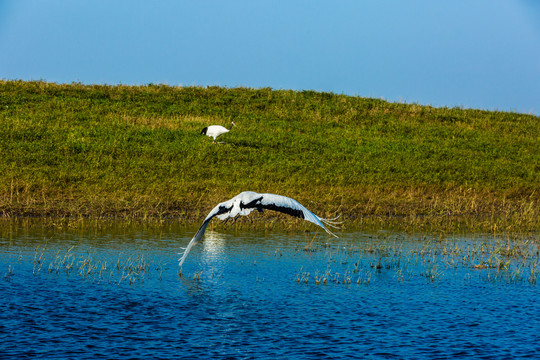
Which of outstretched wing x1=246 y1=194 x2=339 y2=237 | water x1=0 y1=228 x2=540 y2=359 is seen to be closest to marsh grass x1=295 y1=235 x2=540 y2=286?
water x1=0 y1=228 x2=540 y2=359

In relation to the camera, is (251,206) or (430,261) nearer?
(251,206)

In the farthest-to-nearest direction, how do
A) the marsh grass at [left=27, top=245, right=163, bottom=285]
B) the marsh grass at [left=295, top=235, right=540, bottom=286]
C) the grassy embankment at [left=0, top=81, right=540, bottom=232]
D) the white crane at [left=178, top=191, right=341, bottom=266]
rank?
the grassy embankment at [left=0, top=81, right=540, bottom=232]
the marsh grass at [left=295, top=235, right=540, bottom=286]
the marsh grass at [left=27, top=245, right=163, bottom=285]
the white crane at [left=178, top=191, right=341, bottom=266]

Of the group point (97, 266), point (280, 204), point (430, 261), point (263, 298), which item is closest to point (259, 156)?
point (430, 261)

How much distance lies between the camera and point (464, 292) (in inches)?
541

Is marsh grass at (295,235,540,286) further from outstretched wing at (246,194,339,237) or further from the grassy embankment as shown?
the grassy embankment

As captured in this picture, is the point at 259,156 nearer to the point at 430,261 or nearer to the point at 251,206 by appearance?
the point at 430,261

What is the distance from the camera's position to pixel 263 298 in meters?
13.0

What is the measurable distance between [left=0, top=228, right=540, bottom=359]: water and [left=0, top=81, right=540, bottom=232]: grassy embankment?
5182 mm

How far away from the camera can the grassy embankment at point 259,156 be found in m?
24.6

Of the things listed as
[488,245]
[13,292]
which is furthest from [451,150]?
[13,292]

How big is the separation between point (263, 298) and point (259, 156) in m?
20.7

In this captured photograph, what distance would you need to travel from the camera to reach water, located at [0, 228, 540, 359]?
33.7 ft

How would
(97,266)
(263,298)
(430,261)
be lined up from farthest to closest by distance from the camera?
(430,261)
(97,266)
(263,298)

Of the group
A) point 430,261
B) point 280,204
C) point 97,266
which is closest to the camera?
point 280,204
